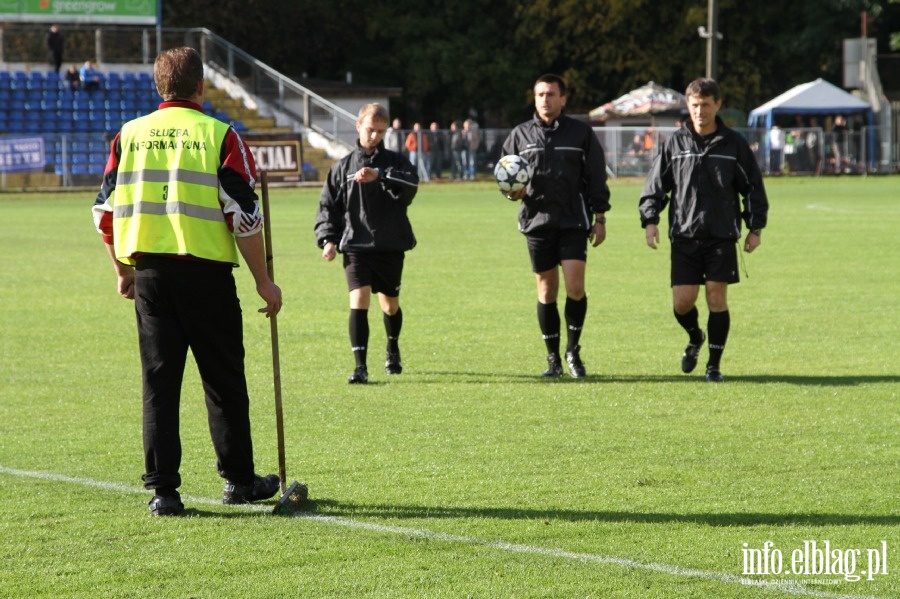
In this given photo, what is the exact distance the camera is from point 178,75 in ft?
19.6

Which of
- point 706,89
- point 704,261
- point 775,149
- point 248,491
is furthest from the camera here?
point 775,149

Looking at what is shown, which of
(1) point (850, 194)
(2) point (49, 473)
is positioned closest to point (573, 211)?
(2) point (49, 473)

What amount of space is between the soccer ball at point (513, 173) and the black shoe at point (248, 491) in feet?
12.8

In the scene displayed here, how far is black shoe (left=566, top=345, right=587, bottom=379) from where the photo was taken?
392 inches

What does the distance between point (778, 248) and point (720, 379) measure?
10.7 m

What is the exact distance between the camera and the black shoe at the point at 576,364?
9961 mm

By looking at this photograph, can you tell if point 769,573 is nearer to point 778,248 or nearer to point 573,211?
point 573,211

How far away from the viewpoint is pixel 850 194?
34594 millimetres

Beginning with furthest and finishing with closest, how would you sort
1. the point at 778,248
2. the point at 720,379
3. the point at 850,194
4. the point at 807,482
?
the point at 850,194, the point at 778,248, the point at 720,379, the point at 807,482

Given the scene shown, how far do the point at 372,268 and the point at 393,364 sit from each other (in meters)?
0.75

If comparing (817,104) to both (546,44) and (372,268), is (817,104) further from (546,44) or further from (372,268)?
(372,268)

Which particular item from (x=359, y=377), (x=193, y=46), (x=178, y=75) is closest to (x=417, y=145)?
(x=193, y=46)

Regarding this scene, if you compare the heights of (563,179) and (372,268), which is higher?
(563,179)

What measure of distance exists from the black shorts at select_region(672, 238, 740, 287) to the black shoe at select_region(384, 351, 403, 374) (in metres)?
2.06
